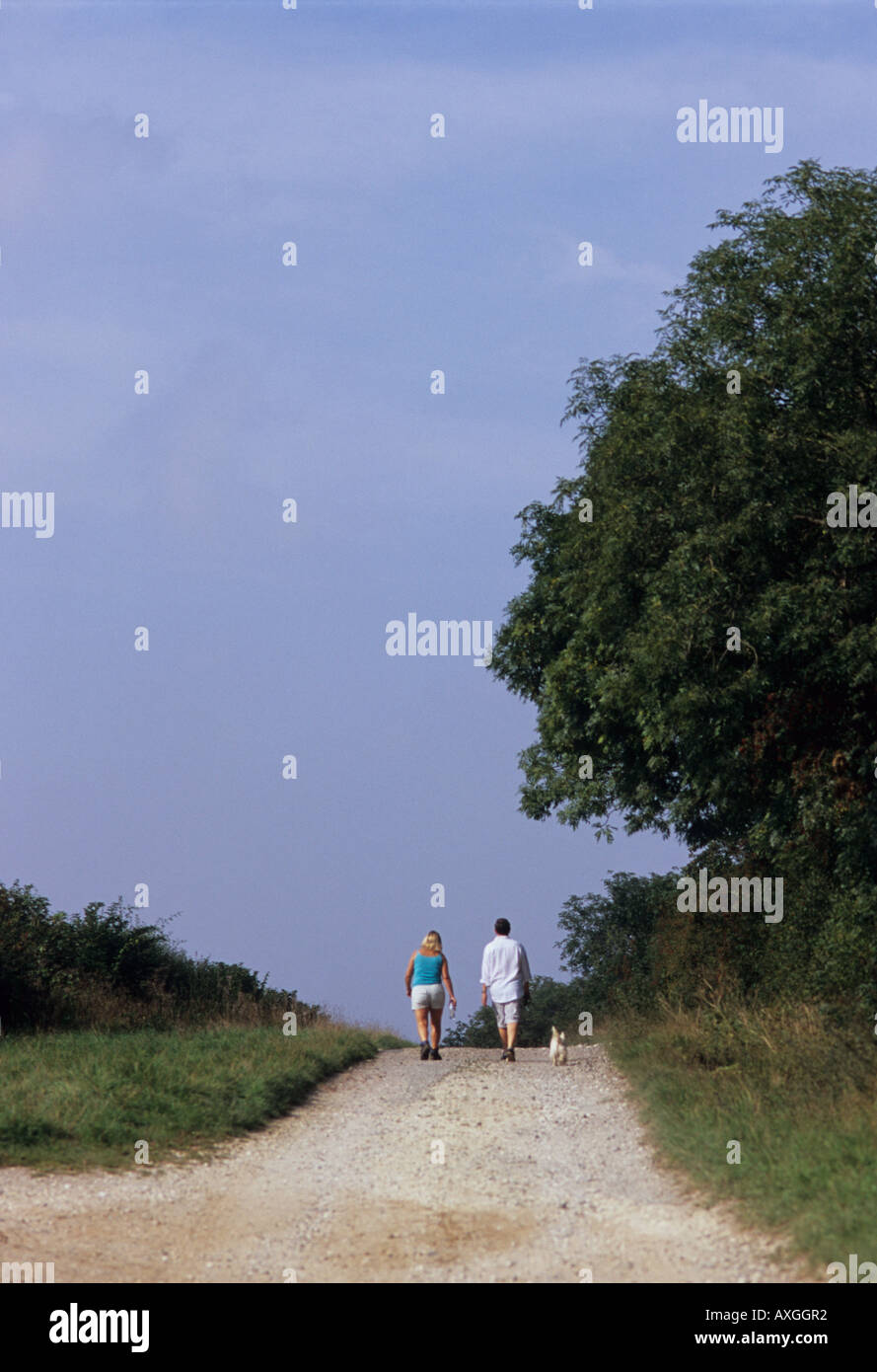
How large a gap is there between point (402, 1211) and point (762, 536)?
1020 centimetres

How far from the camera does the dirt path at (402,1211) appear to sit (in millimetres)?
7570

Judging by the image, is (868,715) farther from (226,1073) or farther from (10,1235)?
(10,1235)

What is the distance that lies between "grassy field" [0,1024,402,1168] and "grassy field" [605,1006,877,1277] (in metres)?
3.99

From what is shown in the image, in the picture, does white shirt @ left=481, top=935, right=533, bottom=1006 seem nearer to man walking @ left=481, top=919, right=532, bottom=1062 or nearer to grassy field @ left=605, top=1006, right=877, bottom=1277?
man walking @ left=481, top=919, right=532, bottom=1062

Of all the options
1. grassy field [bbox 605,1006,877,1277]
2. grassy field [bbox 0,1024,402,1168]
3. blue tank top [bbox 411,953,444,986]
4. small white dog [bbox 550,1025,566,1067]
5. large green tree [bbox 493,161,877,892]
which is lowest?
small white dog [bbox 550,1025,566,1067]

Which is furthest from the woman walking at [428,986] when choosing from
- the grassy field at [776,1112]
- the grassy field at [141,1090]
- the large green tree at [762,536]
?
the large green tree at [762,536]

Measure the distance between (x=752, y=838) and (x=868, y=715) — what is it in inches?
130

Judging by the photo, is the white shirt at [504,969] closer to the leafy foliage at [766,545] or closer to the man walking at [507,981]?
the man walking at [507,981]

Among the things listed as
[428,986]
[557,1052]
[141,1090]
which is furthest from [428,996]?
[141,1090]

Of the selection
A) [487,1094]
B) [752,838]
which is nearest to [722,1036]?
[487,1094]

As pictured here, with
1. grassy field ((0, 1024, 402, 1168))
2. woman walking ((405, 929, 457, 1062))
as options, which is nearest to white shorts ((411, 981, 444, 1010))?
woman walking ((405, 929, 457, 1062))

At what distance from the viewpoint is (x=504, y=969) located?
59.2 ft

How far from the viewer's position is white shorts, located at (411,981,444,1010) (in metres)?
18.3
